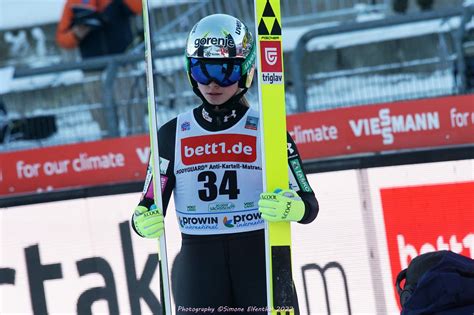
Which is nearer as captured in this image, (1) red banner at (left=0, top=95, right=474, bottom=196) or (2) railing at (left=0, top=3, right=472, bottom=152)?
(1) red banner at (left=0, top=95, right=474, bottom=196)

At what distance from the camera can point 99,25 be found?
923 centimetres

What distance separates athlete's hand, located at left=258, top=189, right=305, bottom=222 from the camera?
391 cm

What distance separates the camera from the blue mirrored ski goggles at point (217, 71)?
4.14 metres

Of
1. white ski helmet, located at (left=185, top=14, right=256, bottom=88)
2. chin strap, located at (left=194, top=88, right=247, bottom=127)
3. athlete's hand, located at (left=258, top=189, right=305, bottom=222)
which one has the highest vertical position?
white ski helmet, located at (left=185, top=14, right=256, bottom=88)

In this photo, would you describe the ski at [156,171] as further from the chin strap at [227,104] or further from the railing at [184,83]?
the railing at [184,83]

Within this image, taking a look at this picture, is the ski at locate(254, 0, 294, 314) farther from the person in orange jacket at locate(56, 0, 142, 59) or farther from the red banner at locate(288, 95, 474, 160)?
the person in orange jacket at locate(56, 0, 142, 59)

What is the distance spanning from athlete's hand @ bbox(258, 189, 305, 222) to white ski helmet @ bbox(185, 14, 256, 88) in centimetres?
53

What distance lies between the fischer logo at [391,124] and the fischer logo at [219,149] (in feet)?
11.2

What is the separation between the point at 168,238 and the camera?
19.0 feet

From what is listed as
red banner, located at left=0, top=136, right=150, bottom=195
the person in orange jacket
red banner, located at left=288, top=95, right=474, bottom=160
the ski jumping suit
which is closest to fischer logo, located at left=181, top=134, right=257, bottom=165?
the ski jumping suit

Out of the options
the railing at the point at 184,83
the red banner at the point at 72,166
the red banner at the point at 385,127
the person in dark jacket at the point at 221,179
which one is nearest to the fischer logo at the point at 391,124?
the red banner at the point at 385,127

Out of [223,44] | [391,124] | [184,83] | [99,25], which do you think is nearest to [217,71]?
[223,44]

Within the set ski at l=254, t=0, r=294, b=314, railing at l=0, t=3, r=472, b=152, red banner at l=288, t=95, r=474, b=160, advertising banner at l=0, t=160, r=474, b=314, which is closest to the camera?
ski at l=254, t=0, r=294, b=314

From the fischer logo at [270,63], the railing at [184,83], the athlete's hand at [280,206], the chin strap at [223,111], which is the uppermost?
the railing at [184,83]
